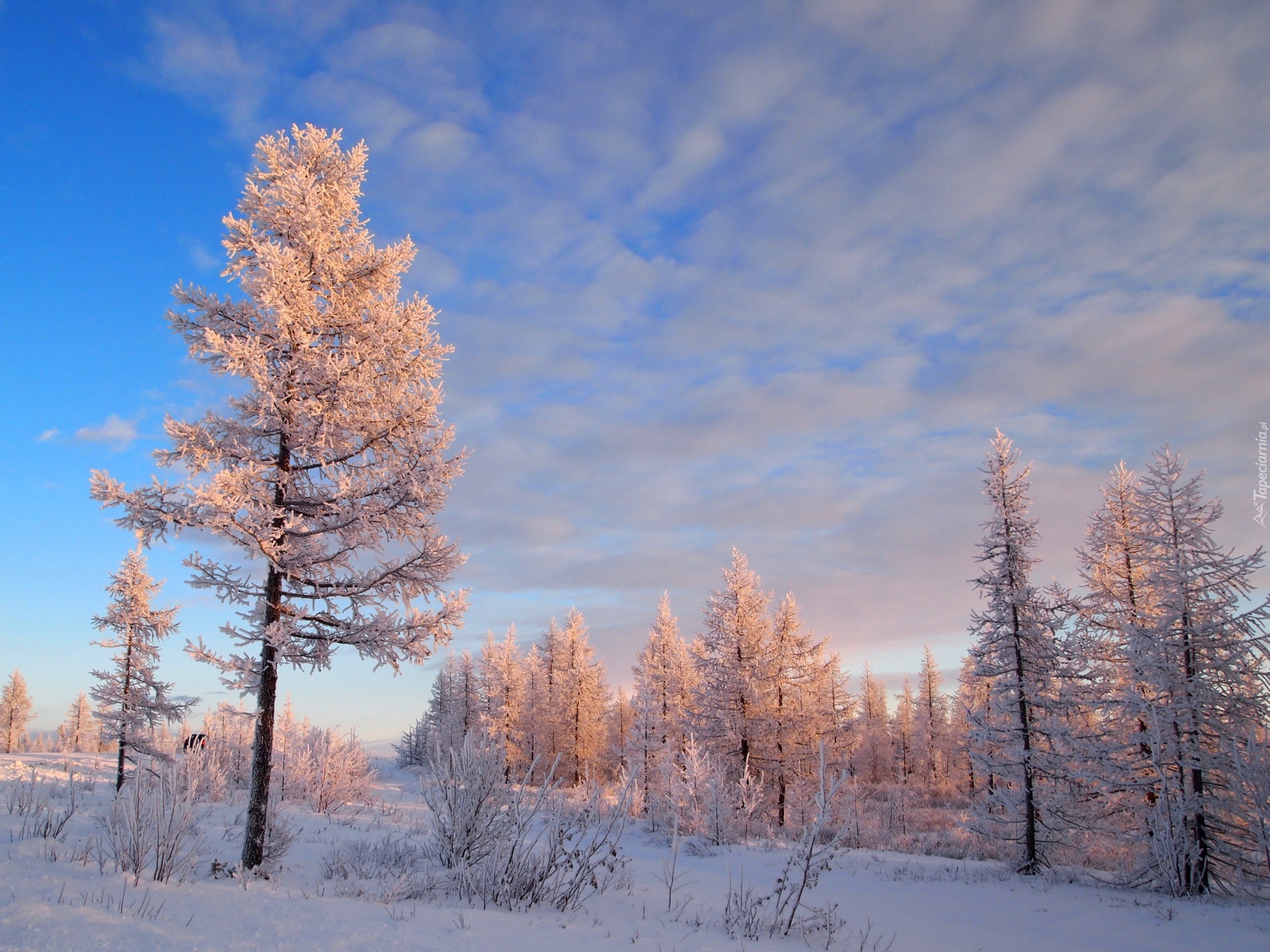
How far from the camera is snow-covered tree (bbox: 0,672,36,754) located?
51906mm

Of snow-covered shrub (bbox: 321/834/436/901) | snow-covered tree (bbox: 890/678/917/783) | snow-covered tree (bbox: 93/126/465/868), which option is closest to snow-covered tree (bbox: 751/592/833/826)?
snow-covered shrub (bbox: 321/834/436/901)

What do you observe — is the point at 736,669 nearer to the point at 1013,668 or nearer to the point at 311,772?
the point at 1013,668

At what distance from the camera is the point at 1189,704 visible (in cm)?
1273

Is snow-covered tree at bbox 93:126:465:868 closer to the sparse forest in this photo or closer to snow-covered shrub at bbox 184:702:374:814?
the sparse forest

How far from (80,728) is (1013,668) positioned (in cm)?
8547

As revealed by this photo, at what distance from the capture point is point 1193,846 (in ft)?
40.3

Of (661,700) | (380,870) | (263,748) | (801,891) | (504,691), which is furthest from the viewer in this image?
(504,691)

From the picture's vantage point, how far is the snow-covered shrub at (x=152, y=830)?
623 cm

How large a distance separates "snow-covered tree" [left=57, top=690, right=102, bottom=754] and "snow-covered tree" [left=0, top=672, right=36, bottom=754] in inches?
338

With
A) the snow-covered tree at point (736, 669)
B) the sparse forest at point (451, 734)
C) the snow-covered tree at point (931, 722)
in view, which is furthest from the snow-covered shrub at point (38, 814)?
the snow-covered tree at point (931, 722)

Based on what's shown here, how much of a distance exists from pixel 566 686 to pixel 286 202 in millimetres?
34330

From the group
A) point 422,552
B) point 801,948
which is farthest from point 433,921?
point 422,552

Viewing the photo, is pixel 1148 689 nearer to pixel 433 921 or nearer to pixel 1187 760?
pixel 1187 760

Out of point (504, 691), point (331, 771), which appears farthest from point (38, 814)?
point (504, 691)
